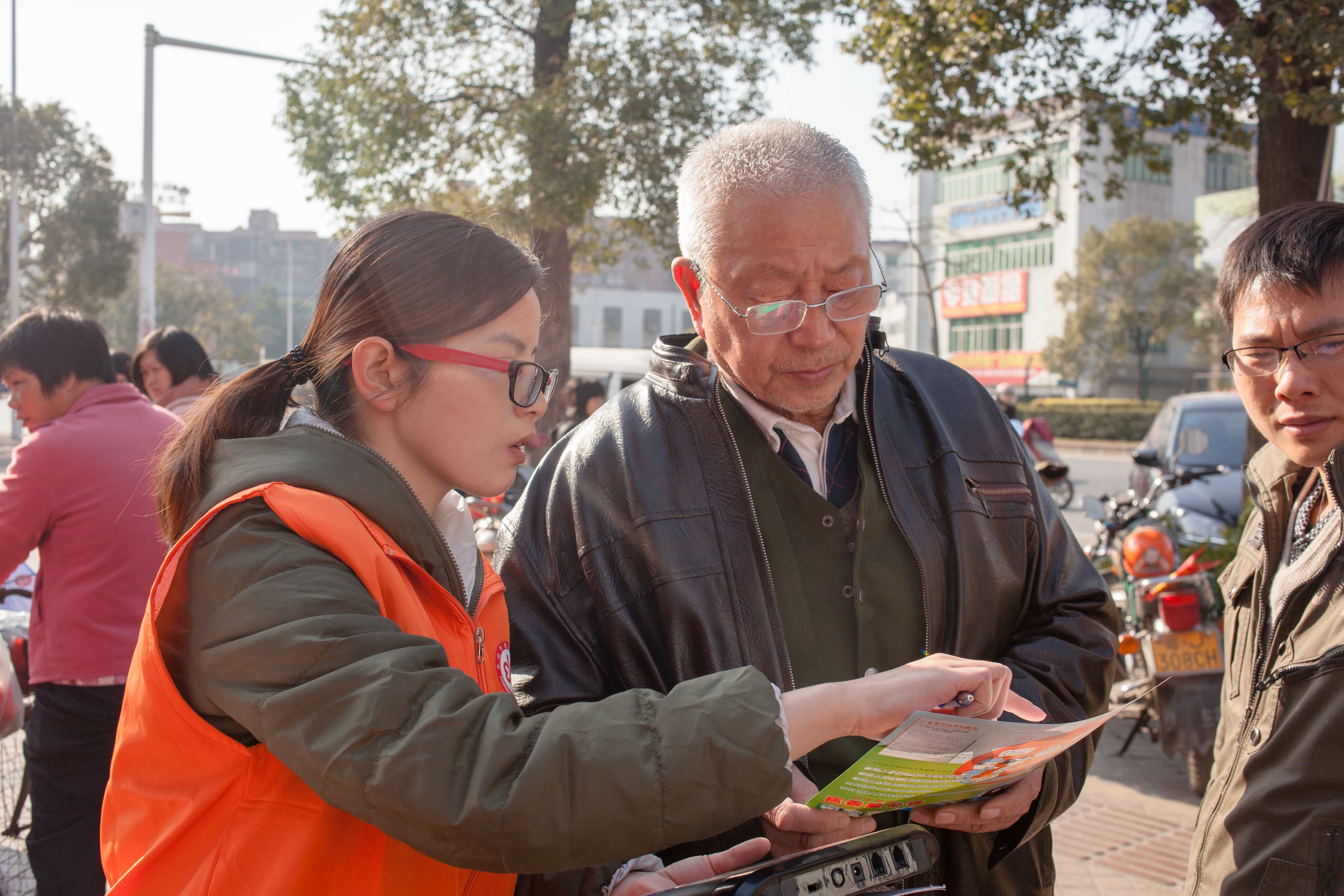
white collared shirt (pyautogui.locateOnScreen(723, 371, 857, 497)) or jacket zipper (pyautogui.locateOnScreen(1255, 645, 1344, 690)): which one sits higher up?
white collared shirt (pyautogui.locateOnScreen(723, 371, 857, 497))

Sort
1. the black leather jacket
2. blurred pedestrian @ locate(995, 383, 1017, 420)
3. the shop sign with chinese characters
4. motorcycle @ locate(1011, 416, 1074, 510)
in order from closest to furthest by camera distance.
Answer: the black leather jacket → motorcycle @ locate(1011, 416, 1074, 510) → blurred pedestrian @ locate(995, 383, 1017, 420) → the shop sign with chinese characters

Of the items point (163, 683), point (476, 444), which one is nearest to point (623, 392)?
point (476, 444)

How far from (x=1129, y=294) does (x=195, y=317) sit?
39895mm

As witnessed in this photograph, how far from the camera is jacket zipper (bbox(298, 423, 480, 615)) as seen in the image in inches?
59.2

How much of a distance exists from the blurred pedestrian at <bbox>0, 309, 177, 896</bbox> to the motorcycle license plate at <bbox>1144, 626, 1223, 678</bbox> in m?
4.01

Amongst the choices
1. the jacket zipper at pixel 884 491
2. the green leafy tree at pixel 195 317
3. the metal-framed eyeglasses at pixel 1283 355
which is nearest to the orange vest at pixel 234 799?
the jacket zipper at pixel 884 491

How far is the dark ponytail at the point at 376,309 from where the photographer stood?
5.24 feet

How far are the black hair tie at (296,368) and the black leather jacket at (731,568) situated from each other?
21.8 inches

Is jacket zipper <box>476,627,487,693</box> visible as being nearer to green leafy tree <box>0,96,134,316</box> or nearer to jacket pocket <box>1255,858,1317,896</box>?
jacket pocket <box>1255,858,1317,896</box>

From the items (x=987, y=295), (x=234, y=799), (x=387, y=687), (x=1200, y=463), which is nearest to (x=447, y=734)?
(x=387, y=687)

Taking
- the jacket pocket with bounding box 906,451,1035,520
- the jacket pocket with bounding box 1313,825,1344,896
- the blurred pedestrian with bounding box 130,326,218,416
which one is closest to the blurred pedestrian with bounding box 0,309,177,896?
the blurred pedestrian with bounding box 130,326,218,416

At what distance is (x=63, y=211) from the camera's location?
26500 mm

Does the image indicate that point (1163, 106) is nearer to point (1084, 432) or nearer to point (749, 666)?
point (749, 666)

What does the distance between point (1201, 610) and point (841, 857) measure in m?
4.05
